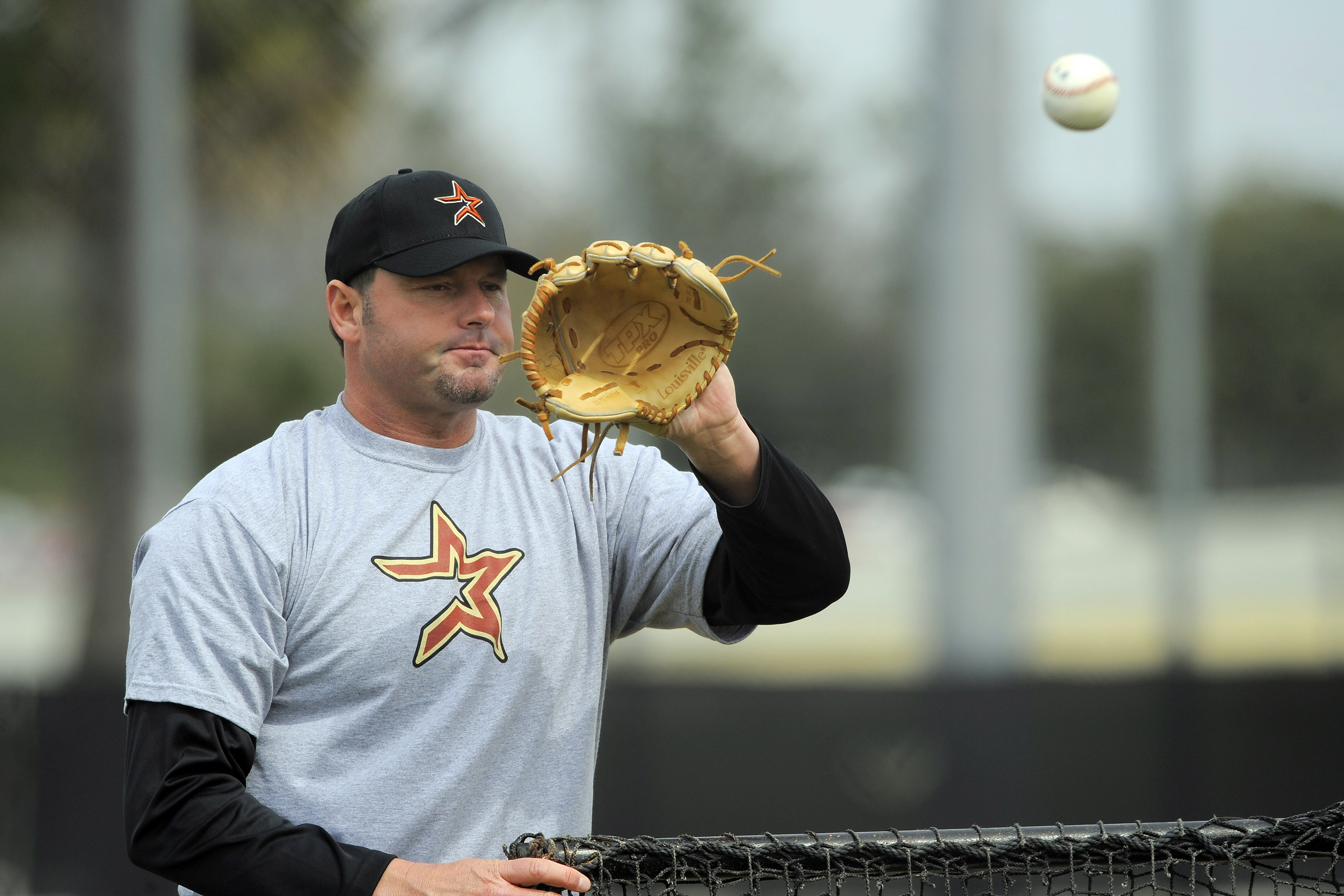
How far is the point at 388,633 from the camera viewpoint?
74.2 inches

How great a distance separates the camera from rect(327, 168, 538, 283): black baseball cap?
6.65ft

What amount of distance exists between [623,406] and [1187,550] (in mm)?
5383

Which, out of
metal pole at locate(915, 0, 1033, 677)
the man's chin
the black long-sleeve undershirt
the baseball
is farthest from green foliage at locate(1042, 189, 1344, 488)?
the black long-sleeve undershirt

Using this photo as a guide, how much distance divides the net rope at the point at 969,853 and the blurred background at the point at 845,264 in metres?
3.91

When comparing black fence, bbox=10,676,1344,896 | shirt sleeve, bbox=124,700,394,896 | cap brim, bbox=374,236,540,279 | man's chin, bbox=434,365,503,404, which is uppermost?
cap brim, bbox=374,236,540,279

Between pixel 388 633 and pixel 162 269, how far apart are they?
16.8 feet

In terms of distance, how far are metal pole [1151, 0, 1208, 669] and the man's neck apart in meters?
5.27

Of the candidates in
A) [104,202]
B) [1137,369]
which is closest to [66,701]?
[104,202]

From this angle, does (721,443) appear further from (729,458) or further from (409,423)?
(409,423)

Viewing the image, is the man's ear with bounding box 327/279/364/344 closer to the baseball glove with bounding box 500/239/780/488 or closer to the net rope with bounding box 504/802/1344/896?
the baseball glove with bounding box 500/239/780/488

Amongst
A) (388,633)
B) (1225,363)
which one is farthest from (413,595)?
(1225,363)

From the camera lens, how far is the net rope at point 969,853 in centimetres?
193

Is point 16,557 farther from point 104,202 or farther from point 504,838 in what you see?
point 504,838

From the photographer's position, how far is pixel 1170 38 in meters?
6.46
